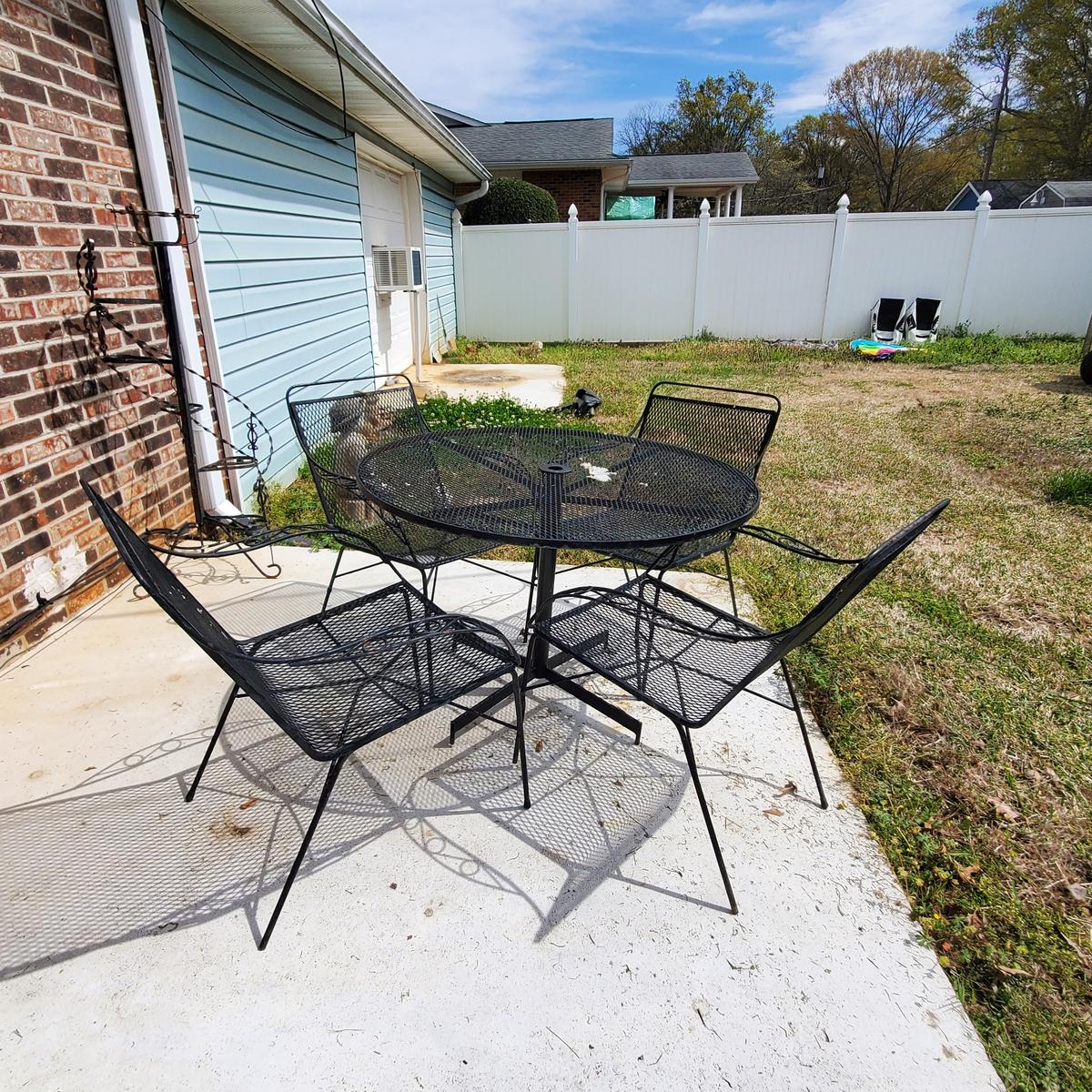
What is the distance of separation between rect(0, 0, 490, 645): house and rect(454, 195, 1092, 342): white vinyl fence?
5569 mm

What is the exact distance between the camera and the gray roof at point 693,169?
1544 centimetres

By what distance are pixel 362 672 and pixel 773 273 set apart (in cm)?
1050

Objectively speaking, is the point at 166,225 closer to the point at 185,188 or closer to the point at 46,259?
the point at 185,188

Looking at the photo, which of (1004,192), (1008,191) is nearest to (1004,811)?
(1004,192)

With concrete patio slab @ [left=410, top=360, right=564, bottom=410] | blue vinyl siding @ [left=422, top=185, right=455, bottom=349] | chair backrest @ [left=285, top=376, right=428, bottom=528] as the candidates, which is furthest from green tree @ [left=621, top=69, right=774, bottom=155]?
chair backrest @ [left=285, top=376, right=428, bottom=528]

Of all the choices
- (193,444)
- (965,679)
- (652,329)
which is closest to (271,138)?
(193,444)

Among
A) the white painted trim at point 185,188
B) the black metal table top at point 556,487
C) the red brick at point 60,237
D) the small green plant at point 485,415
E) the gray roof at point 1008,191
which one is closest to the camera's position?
the black metal table top at point 556,487

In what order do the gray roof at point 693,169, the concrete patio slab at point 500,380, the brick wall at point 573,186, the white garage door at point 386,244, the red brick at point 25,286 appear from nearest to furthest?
the red brick at point 25,286 → the white garage door at point 386,244 → the concrete patio slab at point 500,380 → the brick wall at point 573,186 → the gray roof at point 693,169

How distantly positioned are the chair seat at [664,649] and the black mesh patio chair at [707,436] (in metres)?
0.23

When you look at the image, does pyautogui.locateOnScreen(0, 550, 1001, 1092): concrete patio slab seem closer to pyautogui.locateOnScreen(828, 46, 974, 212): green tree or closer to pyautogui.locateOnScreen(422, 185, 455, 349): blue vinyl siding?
pyautogui.locateOnScreen(422, 185, 455, 349): blue vinyl siding

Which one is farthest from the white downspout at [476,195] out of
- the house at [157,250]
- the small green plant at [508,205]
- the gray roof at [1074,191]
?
the gray roof at [1074,191]

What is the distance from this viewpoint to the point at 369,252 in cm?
621

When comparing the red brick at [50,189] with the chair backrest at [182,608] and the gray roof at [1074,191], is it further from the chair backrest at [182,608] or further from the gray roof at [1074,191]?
the gray roof at [1074,191]

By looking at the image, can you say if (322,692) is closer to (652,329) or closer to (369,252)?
(369,252)
